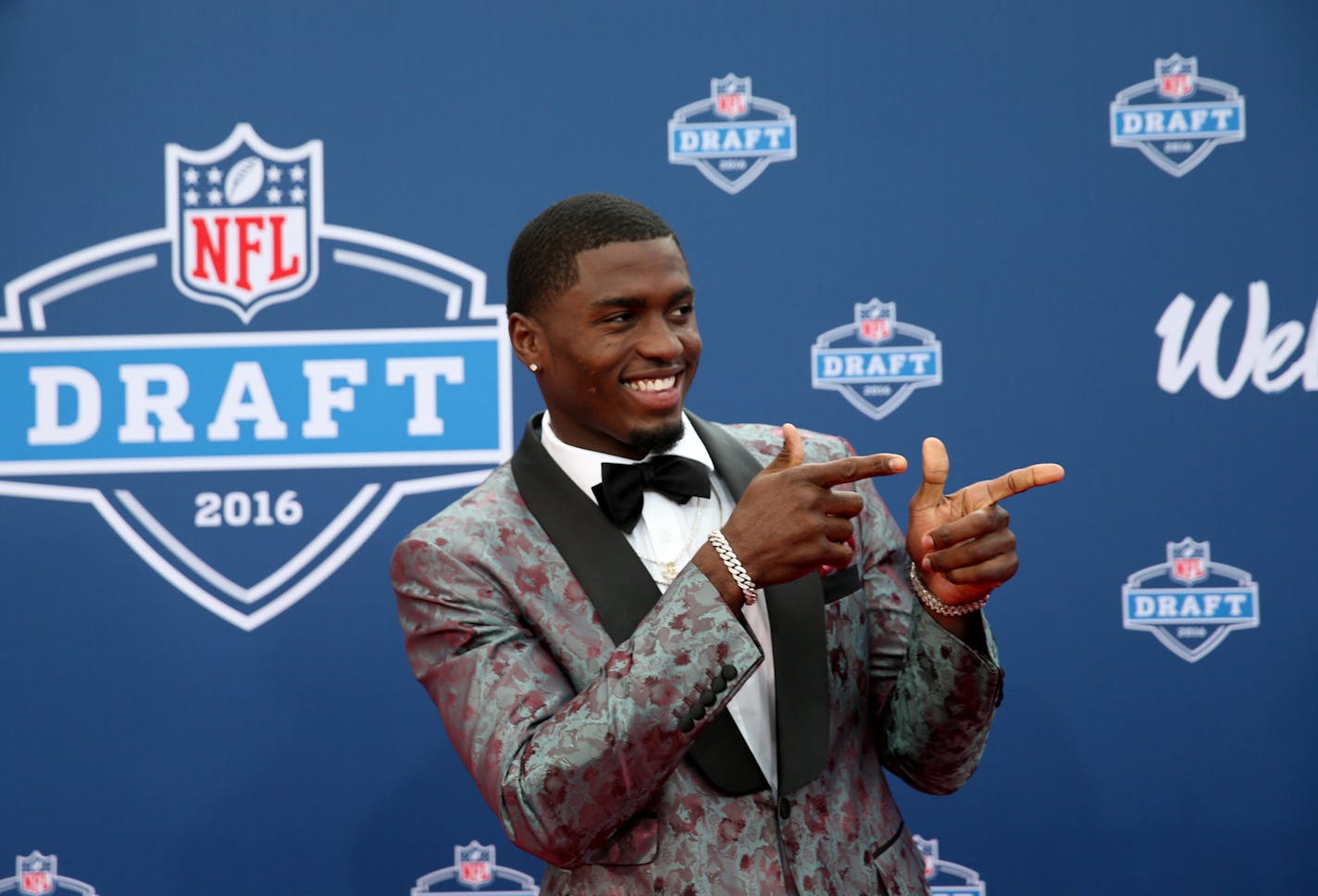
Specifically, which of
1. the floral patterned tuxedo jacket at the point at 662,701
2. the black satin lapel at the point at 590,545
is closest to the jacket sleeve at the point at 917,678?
the floral patterned tuxedo jacket at the point at 662,701

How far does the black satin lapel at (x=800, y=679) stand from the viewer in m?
1.50

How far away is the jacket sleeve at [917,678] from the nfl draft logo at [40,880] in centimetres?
181

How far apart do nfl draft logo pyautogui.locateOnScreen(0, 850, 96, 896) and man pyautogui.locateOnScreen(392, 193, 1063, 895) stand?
1.50m

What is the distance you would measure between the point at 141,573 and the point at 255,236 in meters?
0.71

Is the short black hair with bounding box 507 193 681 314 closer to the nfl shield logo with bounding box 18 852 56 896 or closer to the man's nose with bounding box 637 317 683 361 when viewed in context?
the man's nose with bounding box 637 317 683 361

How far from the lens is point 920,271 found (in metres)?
2.63

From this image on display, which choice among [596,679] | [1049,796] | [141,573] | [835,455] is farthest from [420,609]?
[1049,796]

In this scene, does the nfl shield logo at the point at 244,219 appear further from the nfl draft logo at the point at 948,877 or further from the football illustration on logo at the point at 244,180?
the nfl draft logo at the point at 948,877

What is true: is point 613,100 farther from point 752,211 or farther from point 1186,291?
point 1186,291

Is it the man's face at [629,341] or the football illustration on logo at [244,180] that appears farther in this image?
the football illustration on logo at [244,180]

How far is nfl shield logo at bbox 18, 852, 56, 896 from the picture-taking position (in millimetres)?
2674

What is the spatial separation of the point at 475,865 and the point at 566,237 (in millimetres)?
1479

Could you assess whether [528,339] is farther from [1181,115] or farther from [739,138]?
[1181,115]

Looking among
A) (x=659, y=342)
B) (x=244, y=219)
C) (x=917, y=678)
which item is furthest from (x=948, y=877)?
(x=244, y=219)
